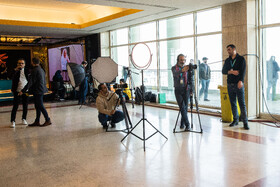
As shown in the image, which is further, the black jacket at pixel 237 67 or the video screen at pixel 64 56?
the video screen at pixel 64 56

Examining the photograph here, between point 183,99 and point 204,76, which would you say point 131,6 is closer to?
point 183,99

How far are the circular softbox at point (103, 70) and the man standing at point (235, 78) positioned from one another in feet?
7.17

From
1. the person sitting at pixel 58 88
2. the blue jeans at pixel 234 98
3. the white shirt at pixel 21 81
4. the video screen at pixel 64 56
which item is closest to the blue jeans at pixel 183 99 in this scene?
the blue jeans at pixel 234 98

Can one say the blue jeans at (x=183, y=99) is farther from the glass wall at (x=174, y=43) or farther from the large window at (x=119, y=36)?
the large window at (x=119, y=36)

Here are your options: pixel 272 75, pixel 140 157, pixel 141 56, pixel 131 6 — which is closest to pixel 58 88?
pixel 131 6

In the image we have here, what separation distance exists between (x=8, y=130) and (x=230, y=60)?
4698 mm

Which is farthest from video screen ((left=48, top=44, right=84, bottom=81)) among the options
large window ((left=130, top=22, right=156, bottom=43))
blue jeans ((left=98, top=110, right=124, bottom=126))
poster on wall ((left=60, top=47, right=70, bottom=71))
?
blue jeans ((left=98, top=110, right=124, bottom=126))

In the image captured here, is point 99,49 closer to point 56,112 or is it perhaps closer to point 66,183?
point 56,112

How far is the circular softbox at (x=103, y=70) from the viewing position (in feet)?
17.4

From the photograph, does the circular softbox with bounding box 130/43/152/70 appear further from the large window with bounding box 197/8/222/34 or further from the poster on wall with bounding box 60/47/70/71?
the poster on wall with bounding box 60/47/70/71

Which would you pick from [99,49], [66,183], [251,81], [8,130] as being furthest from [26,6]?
[66,183]

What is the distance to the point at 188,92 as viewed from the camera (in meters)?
5.50

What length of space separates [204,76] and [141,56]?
4483mm

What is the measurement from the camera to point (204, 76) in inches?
329
